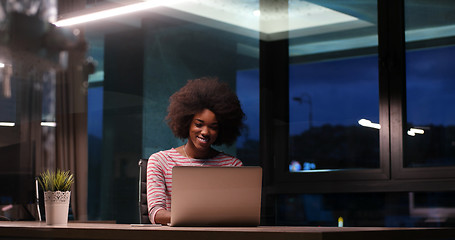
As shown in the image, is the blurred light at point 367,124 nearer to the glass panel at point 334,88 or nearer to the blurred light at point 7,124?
the glass panel at point 334,88

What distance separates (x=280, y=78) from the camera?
4754 mm

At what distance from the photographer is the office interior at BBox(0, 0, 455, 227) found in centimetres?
408

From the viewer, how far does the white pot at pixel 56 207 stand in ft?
7.18

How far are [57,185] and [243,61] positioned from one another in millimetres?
2812

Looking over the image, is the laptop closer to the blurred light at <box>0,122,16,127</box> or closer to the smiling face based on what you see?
the smiling face

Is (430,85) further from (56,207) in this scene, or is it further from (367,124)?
(56,207)

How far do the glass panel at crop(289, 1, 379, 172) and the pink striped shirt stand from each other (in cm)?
158

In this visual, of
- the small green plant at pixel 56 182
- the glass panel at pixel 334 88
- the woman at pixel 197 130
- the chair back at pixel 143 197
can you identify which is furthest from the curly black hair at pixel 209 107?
the glass panel at pixel 334 88

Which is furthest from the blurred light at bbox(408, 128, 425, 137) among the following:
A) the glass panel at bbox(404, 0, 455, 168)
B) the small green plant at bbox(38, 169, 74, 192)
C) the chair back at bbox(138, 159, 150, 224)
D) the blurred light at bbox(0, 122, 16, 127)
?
the blurred light at bbox(0, 122, 16, 127)

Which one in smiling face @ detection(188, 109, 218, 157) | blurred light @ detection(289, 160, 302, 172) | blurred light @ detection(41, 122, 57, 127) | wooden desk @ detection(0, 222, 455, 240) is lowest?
wooden desk @ detection(0, 222, 455, 240)

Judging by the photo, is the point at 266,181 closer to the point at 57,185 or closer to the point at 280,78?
the point at 280,78

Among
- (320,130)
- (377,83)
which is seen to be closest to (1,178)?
(320,130)

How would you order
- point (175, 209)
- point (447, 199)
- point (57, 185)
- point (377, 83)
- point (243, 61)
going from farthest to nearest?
point (243, 61) < point (377, 83) < point (447, 199) < point (57, 185) < point (175, 209)

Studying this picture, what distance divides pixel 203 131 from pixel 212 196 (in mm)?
951
